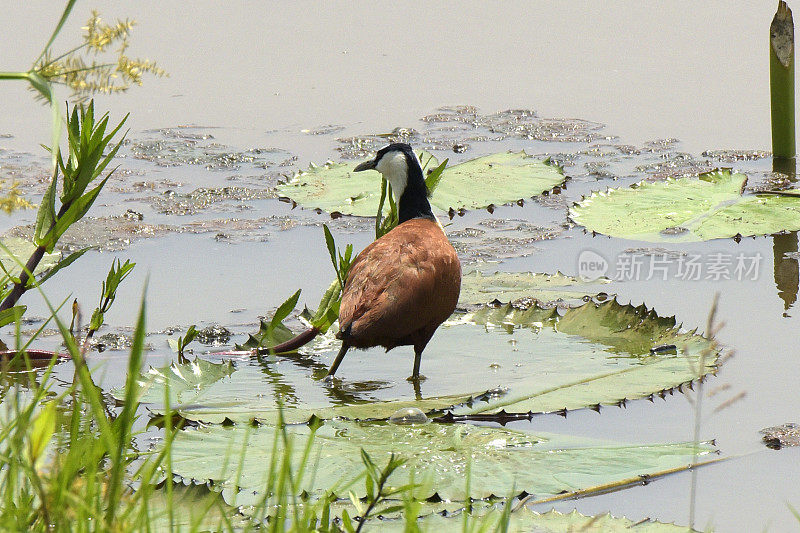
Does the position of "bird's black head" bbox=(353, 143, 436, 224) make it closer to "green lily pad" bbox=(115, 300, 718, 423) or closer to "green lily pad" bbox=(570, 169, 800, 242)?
"green lily pad" bbox=(115, 300, 718, 423)

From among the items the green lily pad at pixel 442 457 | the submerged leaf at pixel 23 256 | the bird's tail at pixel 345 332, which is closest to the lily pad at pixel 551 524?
the green lily pad at pixel 442 457

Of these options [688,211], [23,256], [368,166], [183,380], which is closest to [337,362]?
[183,380]

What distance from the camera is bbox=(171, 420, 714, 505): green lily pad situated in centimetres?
301

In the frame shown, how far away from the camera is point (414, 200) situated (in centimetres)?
477

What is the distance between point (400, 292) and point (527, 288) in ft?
3.48

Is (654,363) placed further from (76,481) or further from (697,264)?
(76,481)

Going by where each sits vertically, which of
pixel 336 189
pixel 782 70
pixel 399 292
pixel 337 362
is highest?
pixel 782 70

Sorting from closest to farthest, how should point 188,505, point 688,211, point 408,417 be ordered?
point 188,505 → point 408,417 → point 688,211

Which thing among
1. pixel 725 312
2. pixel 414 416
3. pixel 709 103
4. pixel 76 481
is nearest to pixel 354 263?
pixel 414 416

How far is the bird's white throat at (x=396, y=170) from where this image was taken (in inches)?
190

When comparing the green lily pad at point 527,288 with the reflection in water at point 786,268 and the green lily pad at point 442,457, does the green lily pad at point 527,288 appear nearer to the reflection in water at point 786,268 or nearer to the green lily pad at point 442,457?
the reflection in water at point 786,268

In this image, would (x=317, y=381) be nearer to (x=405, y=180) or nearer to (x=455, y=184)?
(x=405, y=180)

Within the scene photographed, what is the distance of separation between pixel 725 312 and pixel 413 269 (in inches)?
57.4

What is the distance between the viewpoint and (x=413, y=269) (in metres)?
3.99
